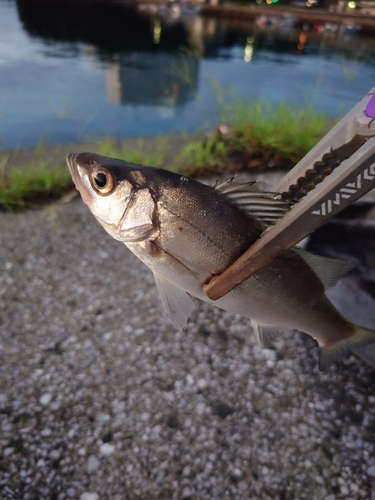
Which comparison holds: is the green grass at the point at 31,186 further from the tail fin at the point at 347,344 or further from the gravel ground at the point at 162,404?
the tail fin at the point at 347,344

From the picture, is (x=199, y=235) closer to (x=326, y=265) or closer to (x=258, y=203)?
(x=258, y=203)

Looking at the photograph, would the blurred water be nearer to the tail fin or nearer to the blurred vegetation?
the blurred vegetation

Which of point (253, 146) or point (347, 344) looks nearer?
point (347, 344)

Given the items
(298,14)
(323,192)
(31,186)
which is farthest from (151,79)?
(298,14)

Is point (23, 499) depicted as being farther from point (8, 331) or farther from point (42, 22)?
point (42, 22)

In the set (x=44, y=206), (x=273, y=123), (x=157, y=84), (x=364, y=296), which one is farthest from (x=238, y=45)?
(x=364, y=296)

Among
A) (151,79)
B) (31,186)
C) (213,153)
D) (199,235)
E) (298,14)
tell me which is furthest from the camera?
(298,14)
